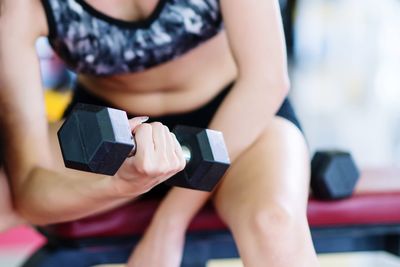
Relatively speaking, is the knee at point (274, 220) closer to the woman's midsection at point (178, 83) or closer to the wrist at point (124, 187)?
the wrist at point (124, 187)

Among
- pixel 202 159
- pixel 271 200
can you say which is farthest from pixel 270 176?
pixel 202 159

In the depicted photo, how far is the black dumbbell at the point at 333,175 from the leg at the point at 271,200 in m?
0.13

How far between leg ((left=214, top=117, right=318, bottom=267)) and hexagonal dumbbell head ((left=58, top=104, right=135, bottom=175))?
14.4 inches

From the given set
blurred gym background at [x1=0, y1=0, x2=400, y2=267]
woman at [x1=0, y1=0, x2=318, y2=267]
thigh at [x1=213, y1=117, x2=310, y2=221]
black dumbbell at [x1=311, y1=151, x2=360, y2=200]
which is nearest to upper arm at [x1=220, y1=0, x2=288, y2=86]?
woman at [x1=0, y1=0, x2=318, y2=267]

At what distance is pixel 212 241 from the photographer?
1.31 meters

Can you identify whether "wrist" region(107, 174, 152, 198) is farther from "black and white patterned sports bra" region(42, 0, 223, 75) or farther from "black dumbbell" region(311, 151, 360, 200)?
"black dumbbell" region(311, 151, 360, 200)

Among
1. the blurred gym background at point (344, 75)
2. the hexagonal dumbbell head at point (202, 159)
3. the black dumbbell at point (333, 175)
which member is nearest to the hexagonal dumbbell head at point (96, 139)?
the hexagonal dumbbell head at point (202, 159)

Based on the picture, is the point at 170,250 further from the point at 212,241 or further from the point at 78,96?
the point at 78,96

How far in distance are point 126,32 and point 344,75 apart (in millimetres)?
2866

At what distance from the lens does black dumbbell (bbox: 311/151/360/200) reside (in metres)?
1.33

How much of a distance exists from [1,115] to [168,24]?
29cm

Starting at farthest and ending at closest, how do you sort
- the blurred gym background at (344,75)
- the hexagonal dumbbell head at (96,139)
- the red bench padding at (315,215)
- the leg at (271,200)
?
1. the blurred gym background at (344,75)
2. the red bench padding at (315,215)
3. the leg at (271,200)
4. the hexagonal dumbbell head at (96,139)

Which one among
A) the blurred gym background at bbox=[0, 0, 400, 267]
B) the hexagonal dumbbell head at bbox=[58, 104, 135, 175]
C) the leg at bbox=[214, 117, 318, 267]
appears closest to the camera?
the hexagonal dumbbell head at bbox=[58, 104, 135, 175]

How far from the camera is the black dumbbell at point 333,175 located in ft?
4.35
